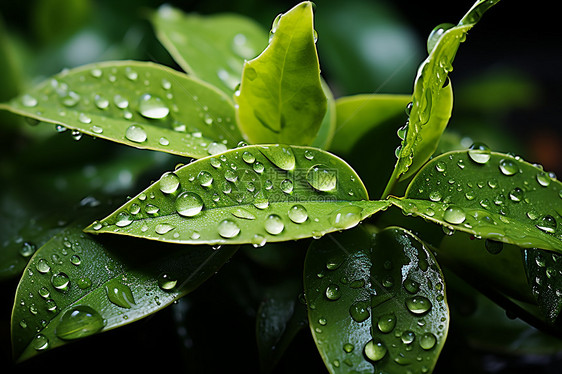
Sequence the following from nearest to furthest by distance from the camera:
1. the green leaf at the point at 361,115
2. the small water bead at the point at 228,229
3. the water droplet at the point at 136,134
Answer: the small water bead at the point at 228,229
the water droplet at the point at 136,134
the green leaf at the point at 361,115

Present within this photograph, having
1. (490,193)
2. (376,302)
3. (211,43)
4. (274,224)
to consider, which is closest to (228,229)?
(274,224)

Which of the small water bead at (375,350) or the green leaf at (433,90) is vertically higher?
the green leaf at (433,90)

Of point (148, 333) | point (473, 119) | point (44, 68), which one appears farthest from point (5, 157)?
point (473, 119)

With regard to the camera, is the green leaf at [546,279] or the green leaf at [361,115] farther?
the green leaf at [361,115]

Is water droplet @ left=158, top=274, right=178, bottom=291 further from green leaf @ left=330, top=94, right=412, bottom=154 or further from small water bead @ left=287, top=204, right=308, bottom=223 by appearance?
green leaf @ left=330, top=94, right=412, bottom=154

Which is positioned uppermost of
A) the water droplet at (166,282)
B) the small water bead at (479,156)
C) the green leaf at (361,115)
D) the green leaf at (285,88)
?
the green leaf at (285,88)

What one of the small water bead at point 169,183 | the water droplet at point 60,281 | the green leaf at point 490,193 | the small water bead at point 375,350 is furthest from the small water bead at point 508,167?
the water droplet at point 60,281

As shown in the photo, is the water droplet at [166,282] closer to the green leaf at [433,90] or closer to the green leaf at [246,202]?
the green leaf at [246,202]

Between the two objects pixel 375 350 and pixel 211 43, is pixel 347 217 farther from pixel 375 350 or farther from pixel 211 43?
pixel 211 43

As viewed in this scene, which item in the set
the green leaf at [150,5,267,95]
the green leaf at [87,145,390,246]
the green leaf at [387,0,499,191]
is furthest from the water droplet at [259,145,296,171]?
the green leaf at [150,5,267,95]
